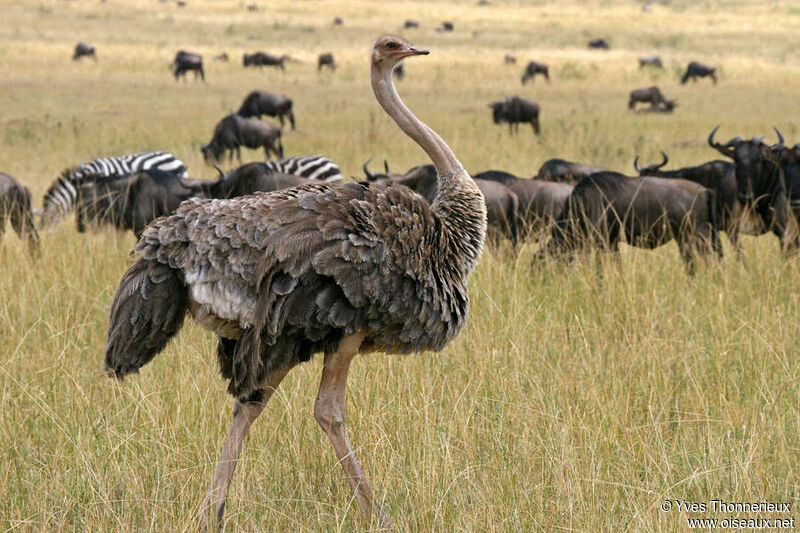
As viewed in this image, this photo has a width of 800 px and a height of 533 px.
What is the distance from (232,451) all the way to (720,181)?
6.56 meters

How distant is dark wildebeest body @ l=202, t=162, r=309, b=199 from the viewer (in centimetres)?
953

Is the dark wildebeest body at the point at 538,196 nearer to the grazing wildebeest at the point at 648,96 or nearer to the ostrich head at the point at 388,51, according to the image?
the ostrich head at the point at 388,51

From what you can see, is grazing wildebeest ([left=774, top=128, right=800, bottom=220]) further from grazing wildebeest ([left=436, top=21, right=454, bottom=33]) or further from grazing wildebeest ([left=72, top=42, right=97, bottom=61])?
grazing wildebeest ([left=436, top=21, right=454, bottom=33])

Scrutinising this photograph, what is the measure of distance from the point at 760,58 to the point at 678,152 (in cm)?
3419

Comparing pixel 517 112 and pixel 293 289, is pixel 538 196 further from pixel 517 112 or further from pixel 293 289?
pixel 517 112

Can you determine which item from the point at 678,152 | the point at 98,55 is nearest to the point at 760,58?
the point at 98,55

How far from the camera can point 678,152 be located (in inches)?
698

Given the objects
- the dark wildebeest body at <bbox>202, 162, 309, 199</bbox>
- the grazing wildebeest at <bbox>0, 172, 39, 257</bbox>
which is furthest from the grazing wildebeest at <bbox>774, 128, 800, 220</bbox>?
the grazing wildebeest at <bbox>0, 172, 39, 257</bbox>

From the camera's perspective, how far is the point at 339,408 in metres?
3.78

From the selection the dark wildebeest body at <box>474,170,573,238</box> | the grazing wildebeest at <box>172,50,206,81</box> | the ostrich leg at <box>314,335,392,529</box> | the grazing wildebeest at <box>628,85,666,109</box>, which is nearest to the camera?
the ostrich leg at <box>314,335,392,529</box>

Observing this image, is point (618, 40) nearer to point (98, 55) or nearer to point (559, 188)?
point (98, 55)

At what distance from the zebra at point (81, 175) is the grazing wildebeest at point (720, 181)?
4994 mm

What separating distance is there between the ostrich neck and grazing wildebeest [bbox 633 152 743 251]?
473 cm

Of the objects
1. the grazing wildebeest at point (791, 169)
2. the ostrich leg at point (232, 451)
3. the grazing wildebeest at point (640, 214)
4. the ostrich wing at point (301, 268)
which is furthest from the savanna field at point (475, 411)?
the ostrich wing at point (301, 268)
